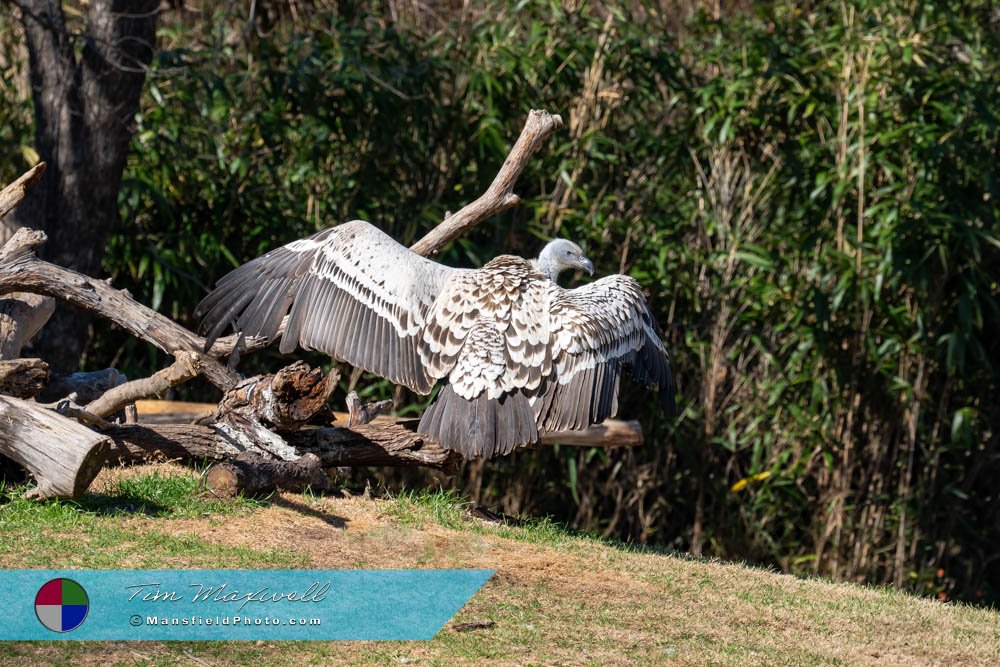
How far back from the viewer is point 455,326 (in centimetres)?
477

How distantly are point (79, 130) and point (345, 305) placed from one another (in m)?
2.20

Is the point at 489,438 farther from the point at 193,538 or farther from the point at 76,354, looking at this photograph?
the point at 76,354

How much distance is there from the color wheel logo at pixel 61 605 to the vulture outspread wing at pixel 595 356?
6.18ft

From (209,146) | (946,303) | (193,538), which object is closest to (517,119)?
(209,146)

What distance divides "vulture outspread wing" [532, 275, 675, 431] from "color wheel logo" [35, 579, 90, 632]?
1.88 meters

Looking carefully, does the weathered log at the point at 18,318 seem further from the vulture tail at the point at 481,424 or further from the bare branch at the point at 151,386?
the vulture tail at the point at 481,424

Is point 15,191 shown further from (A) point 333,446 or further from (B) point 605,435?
(B) point 605,435

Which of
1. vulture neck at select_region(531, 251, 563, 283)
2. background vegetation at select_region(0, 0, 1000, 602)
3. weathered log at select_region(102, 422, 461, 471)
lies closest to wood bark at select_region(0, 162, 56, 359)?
weathered log at select_region(102, 422, 461, 471)

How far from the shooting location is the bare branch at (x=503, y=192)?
5562 millimetres

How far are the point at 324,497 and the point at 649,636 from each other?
176cm

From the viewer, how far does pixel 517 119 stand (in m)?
7.21

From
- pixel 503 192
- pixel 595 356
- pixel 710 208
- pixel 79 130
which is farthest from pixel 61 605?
pixel 710 208
